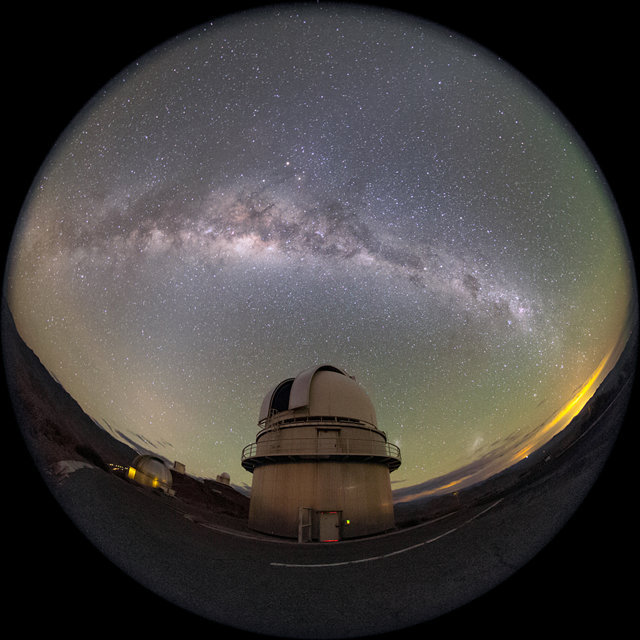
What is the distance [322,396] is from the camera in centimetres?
476

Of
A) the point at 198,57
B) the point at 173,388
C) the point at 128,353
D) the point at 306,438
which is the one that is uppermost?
the point at 198,57

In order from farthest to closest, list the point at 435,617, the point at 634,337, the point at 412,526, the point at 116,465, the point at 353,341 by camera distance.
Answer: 1. the point at 634,337
2. the point at 435,617
3. the point at 353,341
4. the point at 116,465
5. the point at 412,526

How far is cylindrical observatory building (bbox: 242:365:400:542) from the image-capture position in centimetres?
428

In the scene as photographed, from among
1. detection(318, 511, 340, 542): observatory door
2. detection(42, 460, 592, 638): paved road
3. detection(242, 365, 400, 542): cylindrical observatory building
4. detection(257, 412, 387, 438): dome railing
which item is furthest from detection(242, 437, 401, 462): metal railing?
detection(42, 460, 592, 638): paved road

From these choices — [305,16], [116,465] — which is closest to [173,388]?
[116,465]

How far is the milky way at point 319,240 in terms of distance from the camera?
189 inches

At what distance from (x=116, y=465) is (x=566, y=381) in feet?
17.6

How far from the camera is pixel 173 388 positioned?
4.88 metres

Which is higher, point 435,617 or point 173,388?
point 173,388

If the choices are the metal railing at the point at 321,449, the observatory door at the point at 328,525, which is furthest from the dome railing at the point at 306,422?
the observatory door at the point at 328,525

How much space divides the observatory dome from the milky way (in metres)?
0.12

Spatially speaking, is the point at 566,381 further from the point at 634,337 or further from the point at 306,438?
the point at 306,438

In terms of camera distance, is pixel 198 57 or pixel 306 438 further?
pixel 198 57

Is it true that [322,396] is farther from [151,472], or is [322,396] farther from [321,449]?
[151,472]
